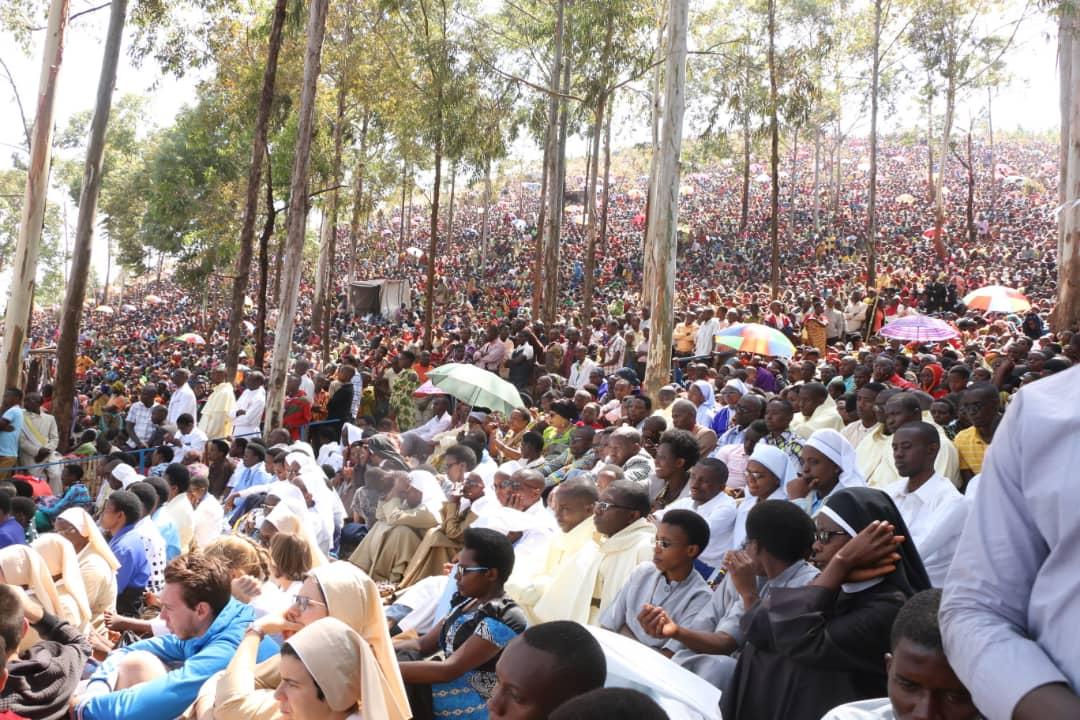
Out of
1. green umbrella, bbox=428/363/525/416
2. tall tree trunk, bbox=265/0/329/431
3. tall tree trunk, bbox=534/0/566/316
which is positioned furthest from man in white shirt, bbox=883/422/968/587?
tall tree trunk, bbox=534/0/566/316

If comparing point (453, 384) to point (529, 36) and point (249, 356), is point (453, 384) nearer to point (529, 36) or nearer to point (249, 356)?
point (249, 356)

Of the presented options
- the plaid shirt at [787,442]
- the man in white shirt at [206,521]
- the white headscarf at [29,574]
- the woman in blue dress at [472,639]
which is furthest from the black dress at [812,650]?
the man in white shirt at [206,521]

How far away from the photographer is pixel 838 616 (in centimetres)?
316

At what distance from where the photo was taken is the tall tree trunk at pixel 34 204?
14.7 metres

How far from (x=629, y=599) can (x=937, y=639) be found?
8.21ft

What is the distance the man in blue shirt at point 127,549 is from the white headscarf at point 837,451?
4.24 m

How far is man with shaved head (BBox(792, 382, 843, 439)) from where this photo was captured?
28.4 ft

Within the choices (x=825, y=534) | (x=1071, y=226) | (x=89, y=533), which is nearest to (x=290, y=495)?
(x=89, y=533)

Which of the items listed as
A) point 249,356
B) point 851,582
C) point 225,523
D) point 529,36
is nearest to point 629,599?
point 851,582

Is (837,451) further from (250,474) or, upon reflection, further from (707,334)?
(707,334)

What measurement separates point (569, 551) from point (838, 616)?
2.73m

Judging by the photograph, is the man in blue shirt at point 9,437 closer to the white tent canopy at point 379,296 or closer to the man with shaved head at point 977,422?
the man with shaved head at point 977,422

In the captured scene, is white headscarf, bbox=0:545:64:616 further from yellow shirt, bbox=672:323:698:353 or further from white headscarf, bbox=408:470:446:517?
yellow shirt, bbox=672:323:698:353

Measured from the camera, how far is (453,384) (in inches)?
468
